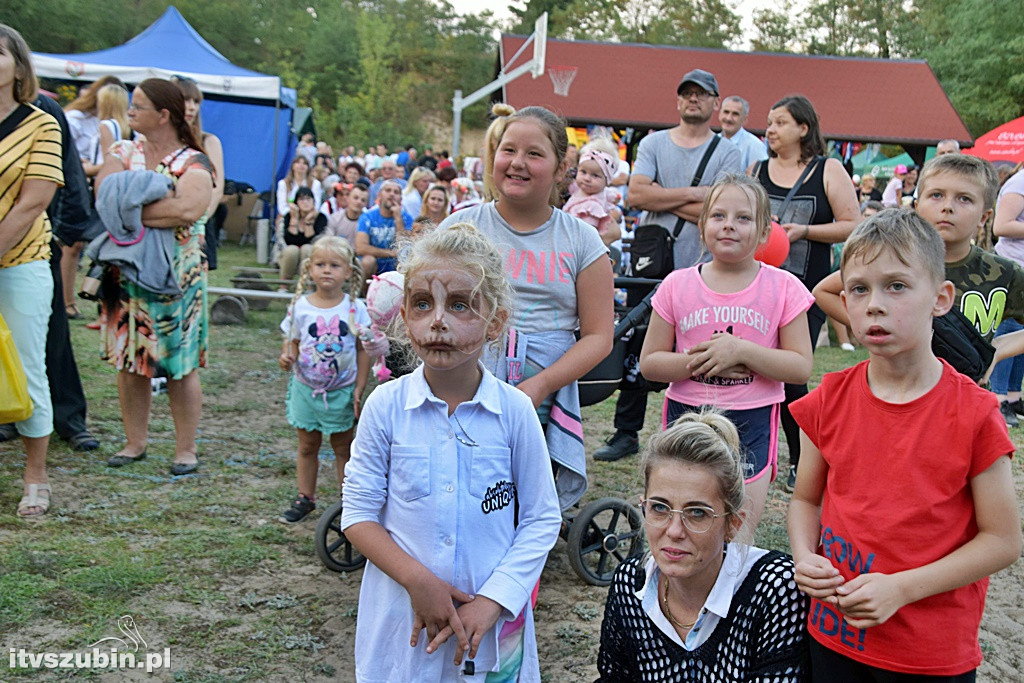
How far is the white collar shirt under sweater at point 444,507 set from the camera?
2.09 meters

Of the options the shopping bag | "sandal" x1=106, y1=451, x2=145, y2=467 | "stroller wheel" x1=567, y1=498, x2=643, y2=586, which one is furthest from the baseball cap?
"sandal" x1=106, y1=451, x2=145, y2=467

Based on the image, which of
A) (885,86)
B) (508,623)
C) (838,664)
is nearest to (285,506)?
(508,623)

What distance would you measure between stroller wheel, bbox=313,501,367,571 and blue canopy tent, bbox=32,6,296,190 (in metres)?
10.4

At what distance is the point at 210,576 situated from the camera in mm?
3961

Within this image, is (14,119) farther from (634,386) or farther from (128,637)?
(634,386)

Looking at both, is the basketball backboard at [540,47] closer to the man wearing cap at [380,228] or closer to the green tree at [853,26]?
the man wearing cap at [380,228]

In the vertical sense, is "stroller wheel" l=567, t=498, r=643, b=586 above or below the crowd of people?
below

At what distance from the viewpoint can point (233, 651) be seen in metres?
3.35

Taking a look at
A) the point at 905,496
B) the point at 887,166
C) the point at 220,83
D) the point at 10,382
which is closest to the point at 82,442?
the point at 10,382

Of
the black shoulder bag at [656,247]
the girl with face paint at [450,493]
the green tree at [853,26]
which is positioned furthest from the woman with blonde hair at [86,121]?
the green tree at [853,26]

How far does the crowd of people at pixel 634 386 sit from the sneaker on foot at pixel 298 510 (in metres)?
0.02

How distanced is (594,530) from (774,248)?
161 cm

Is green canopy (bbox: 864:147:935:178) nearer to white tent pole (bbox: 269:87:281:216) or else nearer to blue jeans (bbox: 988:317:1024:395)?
white tent pole (bbox: 269:87:281:216)

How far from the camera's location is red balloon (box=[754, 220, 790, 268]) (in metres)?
4.23
